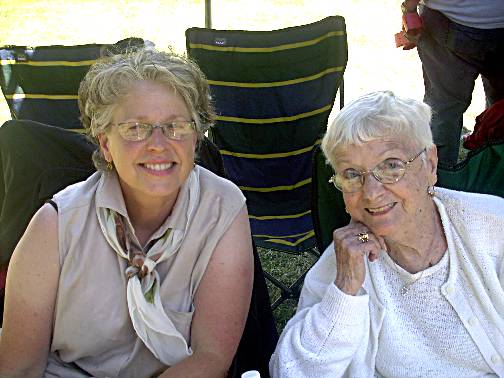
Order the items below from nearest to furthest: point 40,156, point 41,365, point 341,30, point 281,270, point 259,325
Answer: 1. point 41,365
2. point 259,325
3. point 40,156
4. point 341,30
5. point 281,270

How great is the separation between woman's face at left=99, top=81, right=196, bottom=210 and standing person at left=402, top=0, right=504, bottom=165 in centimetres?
194

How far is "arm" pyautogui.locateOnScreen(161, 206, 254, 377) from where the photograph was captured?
2176mm

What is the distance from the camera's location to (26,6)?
1095 centimetres

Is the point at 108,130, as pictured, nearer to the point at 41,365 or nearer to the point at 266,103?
the point at 41,365

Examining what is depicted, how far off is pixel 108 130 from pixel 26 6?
964 cm

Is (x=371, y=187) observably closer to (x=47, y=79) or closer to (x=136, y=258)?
(x=136, y=258)

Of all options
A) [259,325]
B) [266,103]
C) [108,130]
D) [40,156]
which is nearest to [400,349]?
[259,325]

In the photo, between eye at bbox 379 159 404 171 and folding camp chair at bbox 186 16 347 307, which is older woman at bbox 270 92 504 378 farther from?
folding camp chair at bbox 186 16 347 307

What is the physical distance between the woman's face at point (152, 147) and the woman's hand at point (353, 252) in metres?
0.52

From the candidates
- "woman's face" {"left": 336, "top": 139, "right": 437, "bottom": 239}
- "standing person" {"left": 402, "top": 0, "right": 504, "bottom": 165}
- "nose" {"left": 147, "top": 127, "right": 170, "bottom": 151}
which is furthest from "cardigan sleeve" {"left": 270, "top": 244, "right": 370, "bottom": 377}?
"standing person" {"left": 402, "top": 0, "right": 504, "bottom": 165}

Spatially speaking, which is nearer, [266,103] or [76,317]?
[76,317]

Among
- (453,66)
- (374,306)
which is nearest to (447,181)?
(374,306)

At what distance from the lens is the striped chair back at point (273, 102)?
147 inches

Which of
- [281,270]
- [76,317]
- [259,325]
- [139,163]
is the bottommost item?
[281,270]
